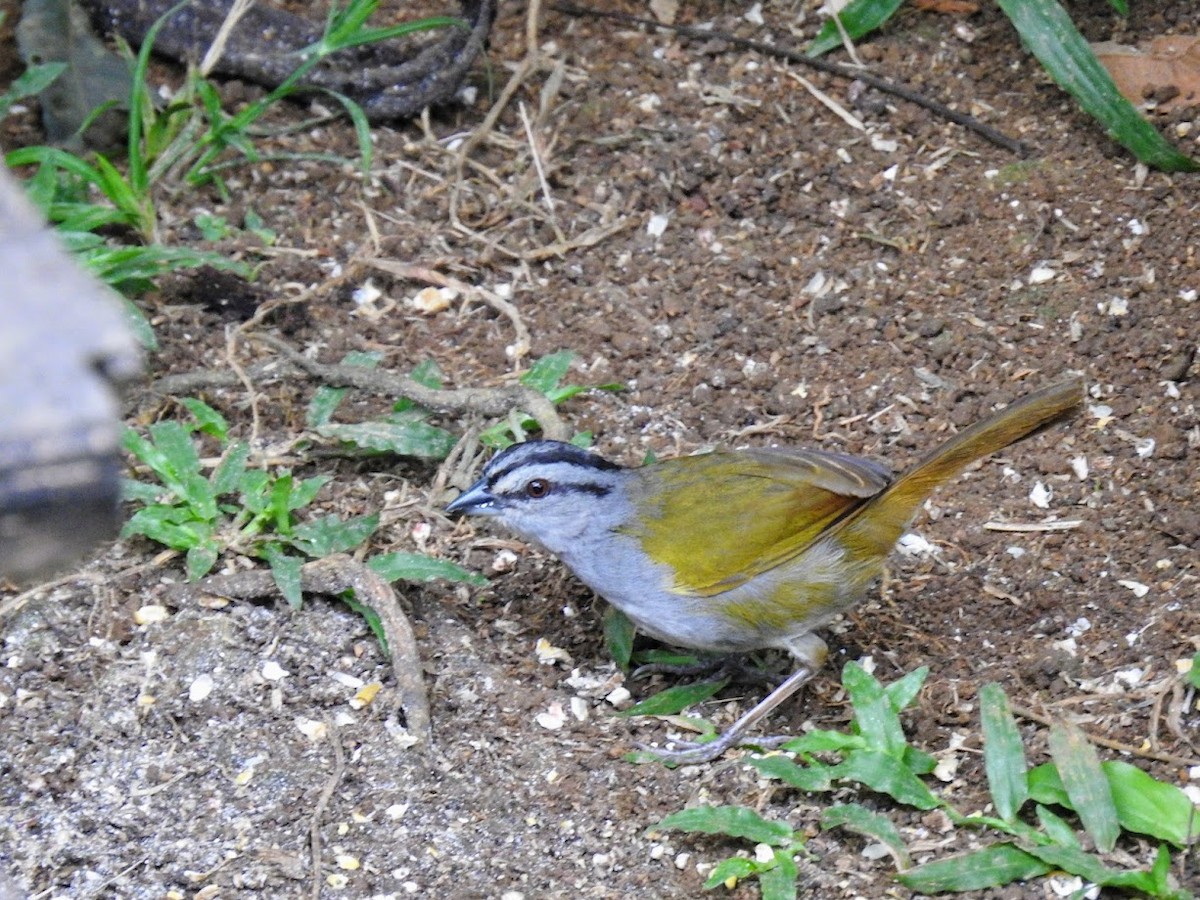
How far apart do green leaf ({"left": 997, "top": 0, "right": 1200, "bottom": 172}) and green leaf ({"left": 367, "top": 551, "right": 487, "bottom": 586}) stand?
10.8 feet

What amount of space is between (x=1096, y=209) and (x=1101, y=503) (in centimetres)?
153

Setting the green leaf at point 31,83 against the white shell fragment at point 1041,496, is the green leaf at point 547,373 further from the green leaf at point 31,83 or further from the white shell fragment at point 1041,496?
the green leaf at point 31,83

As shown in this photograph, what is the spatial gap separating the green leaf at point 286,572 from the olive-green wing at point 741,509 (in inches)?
39.9

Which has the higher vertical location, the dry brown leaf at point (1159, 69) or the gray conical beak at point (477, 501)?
the dry brown leaf at point (1159, 69)

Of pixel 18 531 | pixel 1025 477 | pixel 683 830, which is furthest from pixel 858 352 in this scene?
pixel 18 531

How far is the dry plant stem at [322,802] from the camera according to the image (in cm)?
387

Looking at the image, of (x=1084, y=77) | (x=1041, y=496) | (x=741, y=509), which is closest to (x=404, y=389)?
(x=741, y=509)

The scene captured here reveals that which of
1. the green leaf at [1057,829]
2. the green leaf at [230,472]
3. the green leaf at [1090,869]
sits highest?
the green leaf at [230,472]

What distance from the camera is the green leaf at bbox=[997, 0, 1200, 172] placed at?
238 inches

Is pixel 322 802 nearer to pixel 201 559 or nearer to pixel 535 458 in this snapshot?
pixel 201 559

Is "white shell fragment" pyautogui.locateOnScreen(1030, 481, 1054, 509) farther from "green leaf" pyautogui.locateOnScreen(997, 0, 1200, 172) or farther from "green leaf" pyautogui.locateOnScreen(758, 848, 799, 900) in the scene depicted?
"green leaf" pyautogui.locateOnScreen(758, 848, 799, 900)

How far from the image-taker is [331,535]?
4.79m

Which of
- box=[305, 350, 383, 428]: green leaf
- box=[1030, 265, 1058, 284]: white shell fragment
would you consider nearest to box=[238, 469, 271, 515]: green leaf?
box=[305, 350, 383, 428]: green leaf

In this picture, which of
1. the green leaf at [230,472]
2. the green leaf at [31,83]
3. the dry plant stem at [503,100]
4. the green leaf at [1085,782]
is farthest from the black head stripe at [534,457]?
the green leaf at [31,83]
